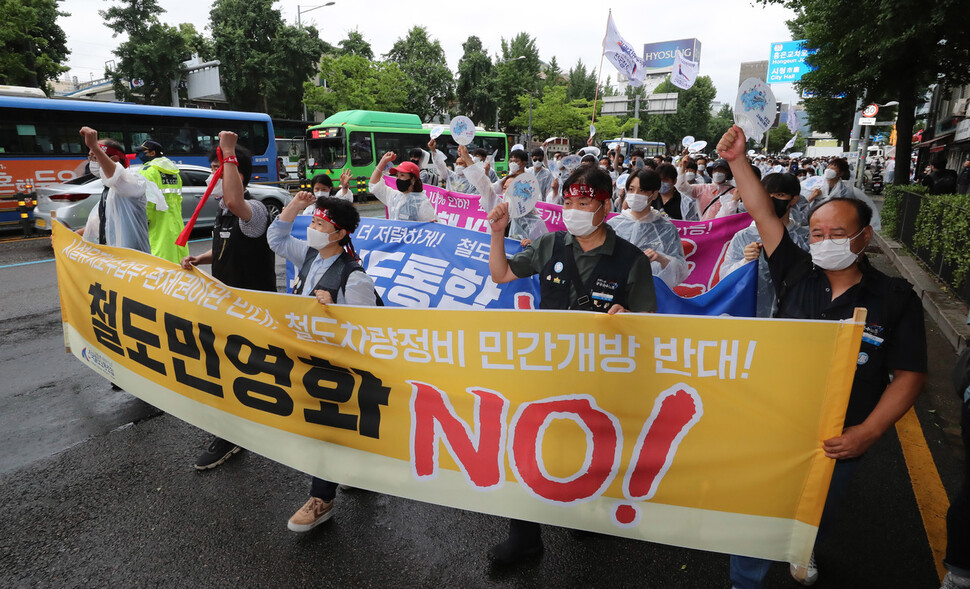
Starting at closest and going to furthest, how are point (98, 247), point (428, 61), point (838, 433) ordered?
1. point (838, 433)
2. point (98, 247)
3. point (428, 61)

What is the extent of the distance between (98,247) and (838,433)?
4128mm

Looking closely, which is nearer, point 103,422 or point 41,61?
point 103,422

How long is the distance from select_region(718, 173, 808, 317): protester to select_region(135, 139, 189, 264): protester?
440 cm

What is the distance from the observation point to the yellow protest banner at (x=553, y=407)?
6.48 ft

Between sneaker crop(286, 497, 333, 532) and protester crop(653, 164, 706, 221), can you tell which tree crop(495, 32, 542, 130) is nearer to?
protester crop(653, 164, 706, 221)

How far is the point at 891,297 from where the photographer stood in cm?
205

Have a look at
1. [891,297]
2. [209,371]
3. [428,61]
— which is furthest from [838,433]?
[428,61]

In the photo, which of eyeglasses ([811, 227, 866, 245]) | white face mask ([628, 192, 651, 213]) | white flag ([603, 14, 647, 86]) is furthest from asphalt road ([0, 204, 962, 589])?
white flag ([603, 14, 647, 86])

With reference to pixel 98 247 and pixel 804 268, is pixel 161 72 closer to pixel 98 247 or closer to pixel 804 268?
pixel 98 247

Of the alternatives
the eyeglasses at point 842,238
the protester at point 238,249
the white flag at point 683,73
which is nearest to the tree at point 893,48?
the white flag at point 683,73

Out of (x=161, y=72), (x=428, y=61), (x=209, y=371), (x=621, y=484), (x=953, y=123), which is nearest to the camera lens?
(x=621, y=484)

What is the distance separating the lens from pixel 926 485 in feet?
11.0

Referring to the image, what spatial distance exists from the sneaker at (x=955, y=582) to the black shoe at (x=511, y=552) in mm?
1658

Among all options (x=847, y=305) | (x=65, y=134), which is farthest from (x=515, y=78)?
(x=847, y=305)
